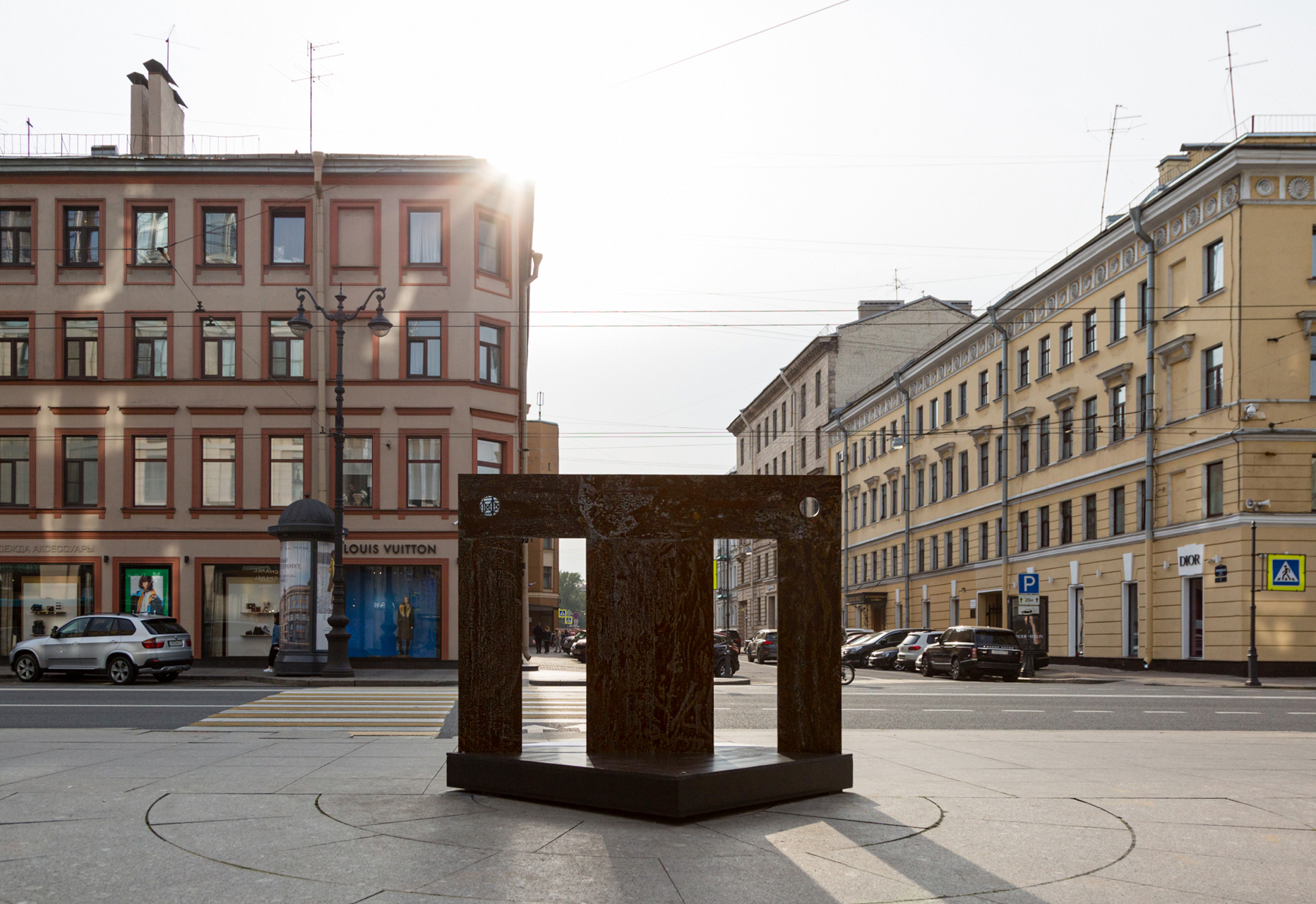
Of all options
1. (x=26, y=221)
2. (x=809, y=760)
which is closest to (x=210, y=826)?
(x=809, y=760)

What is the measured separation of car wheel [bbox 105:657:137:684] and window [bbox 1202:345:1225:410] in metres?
29.0

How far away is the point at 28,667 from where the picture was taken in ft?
86.1

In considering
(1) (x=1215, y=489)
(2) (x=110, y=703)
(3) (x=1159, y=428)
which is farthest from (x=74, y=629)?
(3) (x=1159, y=428)

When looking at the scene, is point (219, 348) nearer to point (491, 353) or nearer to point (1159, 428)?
point (491, 353)

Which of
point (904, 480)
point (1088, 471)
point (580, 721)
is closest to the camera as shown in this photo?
point (580, 721)

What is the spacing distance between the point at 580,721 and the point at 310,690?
27.9 feet

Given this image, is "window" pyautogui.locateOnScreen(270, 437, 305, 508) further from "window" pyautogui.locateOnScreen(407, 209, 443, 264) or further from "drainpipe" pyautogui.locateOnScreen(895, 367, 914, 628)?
"drainpipe" pyautogui.locateOnScreen(895, 367, 914, 628)

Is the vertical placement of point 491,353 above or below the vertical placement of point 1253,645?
above

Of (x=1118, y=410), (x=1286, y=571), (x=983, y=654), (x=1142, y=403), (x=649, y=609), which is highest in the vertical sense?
(x=1142, y=403)

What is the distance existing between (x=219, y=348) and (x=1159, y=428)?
28.7 m

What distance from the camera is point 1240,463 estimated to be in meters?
33.3

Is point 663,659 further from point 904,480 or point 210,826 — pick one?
point 904,480

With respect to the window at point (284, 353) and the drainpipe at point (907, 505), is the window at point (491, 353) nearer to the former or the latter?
the window at point (284, 353)

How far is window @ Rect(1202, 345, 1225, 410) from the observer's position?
34.5 meters
